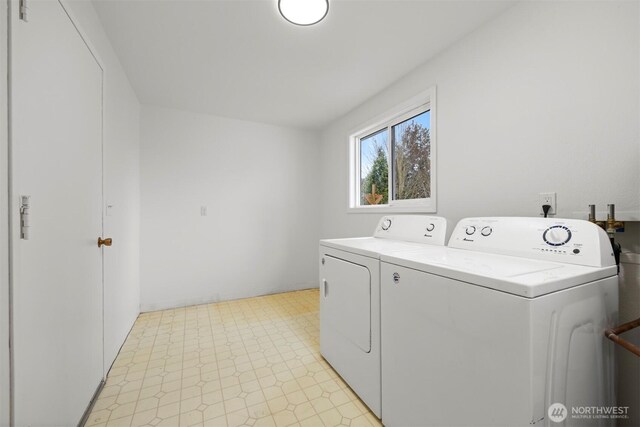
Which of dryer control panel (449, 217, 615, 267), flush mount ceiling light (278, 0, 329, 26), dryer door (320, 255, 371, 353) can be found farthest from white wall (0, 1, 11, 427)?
dryer control panel (449, 217, 615, 267)

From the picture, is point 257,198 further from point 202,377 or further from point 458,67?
point 458,67

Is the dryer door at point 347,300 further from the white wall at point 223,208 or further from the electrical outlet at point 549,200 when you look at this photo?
the white wall at point 223,208

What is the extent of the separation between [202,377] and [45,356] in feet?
2.98

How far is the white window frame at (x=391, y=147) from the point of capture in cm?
193

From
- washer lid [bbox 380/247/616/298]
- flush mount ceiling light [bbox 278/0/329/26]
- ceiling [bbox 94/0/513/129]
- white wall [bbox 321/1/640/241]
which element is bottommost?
washer lid [bbox 380/247/616/298]

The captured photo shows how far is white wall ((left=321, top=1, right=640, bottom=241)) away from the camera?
3.59ft

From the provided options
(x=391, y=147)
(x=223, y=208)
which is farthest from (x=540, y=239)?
(x=223, y=208)

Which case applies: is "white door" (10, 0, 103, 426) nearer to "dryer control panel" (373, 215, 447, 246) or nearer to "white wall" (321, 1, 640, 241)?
"dryer control panel" (373, 215, 447, 246)

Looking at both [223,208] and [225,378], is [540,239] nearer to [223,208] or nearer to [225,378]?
[225,378]

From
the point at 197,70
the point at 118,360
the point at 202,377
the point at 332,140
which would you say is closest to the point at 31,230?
the point at 202,377

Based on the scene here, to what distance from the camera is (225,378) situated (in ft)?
5.40

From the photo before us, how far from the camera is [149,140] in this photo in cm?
275

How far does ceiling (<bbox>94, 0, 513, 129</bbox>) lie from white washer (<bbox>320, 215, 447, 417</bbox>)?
1.24 meters

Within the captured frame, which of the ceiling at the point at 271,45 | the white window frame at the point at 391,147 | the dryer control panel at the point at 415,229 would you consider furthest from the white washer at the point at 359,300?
the ceiling at the point at 271,45
